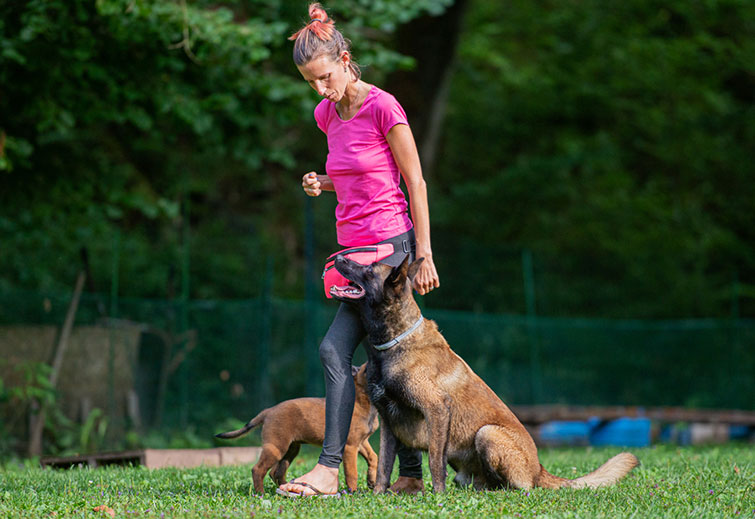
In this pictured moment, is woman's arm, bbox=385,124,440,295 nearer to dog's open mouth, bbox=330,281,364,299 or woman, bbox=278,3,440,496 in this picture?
woman, bbox=278,3,440,496

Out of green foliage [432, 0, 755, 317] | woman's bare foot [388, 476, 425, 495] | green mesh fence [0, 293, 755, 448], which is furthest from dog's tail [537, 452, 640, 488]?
green foliage [432, 0, 755, 317]

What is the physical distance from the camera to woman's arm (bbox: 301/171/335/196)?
193 inches

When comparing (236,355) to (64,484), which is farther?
(236,355)

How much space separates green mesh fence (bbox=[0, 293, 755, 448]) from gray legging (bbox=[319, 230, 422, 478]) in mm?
5091

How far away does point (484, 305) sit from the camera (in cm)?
1358

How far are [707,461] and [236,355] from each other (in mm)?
5560

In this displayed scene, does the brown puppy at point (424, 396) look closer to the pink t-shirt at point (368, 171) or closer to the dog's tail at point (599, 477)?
the dog's tail at point (599, 477)

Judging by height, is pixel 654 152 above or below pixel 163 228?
above

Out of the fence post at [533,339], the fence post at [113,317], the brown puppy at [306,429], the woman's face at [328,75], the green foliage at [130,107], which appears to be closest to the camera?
the woman's face at [328,75]

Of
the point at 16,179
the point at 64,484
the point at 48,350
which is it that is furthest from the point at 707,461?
the point at 16,179

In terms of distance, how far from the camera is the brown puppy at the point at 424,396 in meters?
4.49

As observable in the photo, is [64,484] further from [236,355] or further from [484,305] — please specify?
[484,305]

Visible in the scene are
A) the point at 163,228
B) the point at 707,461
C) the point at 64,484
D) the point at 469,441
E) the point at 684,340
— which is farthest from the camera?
the point at 684,340

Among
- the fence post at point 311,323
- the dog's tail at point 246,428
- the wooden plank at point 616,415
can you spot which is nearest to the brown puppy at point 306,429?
the dog's tail at point 246,428
